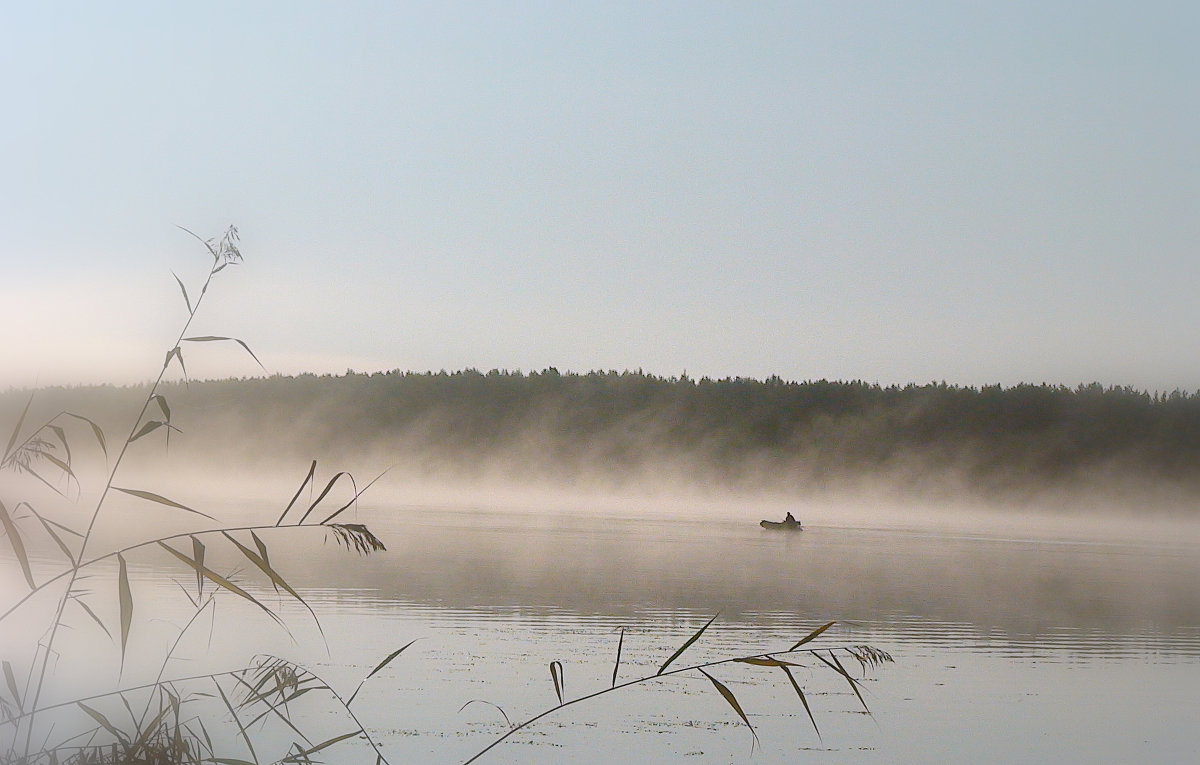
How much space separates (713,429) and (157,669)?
48.2 metres

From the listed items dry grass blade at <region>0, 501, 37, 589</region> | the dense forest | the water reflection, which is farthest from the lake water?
the dense forest

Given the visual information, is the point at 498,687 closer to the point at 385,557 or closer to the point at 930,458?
the point at 385,557

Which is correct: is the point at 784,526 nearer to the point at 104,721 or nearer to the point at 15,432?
the point at 104,721

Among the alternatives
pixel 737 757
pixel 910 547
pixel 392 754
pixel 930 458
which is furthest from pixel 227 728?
pixel 930 458

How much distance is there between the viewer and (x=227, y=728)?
623cm

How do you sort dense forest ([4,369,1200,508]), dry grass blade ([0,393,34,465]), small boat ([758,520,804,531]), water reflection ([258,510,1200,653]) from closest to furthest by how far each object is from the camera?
dry grass blade ([0,393,34,465]) < water reflection ([258,510,1200,653]) < small boat ([758,520,804,531]) < dense forest ([4,369,1200,508])

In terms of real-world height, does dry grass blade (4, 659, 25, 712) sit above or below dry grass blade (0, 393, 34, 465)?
below

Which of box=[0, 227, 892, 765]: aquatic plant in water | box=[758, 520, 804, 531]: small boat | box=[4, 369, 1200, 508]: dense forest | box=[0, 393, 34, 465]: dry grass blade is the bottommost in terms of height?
box=[0, 227, 892, 765]: aquatic plant in water

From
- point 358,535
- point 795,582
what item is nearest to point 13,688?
point 358,535

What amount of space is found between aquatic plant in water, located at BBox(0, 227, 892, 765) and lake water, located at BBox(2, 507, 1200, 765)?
0.18 meters

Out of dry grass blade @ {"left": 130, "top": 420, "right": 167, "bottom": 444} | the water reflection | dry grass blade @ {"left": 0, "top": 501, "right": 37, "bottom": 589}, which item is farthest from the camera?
the water reflection

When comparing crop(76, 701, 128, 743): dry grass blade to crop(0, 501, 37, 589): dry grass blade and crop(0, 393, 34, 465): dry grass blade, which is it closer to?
crop(0, 501, 37, 589): dry grass blade

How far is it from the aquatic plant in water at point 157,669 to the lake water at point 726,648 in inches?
7.0

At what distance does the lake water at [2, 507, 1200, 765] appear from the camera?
640 centimetres
